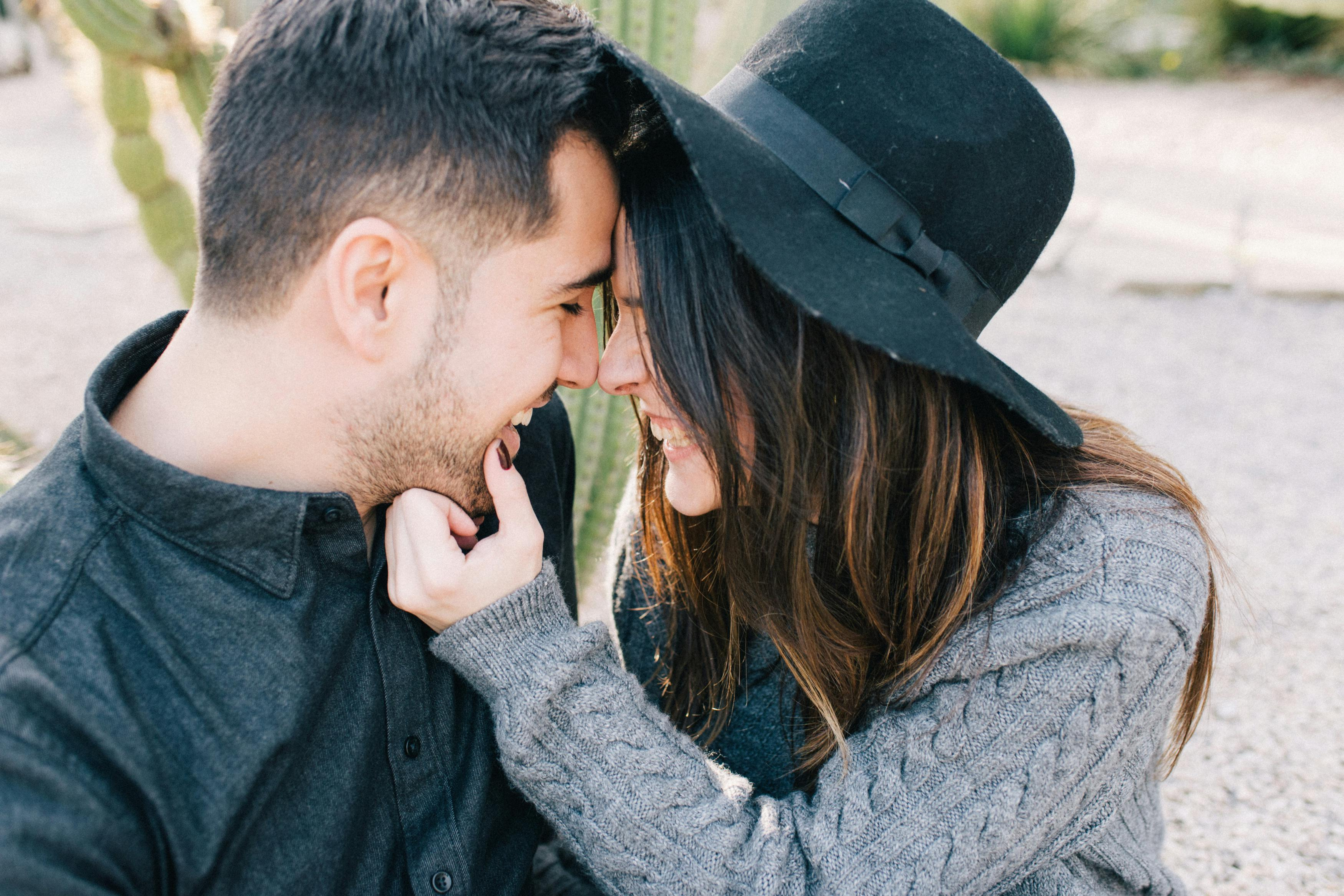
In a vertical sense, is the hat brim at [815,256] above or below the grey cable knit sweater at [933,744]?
above

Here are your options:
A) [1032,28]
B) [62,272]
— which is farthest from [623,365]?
[1032,28]

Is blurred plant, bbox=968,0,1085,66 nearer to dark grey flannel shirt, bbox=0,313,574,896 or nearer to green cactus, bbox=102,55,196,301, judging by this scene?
green cactus, bbox=102,55,196,301

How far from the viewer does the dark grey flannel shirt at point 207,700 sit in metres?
1.22

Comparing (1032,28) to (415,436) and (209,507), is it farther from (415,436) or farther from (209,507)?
(209,507)

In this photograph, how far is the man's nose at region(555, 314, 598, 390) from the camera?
1.80m

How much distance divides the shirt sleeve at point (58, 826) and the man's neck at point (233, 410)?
48 centimetres

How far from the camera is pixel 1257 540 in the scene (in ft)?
13.4

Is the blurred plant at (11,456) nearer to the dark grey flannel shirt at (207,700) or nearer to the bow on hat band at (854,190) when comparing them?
the dark grey flannel shirt at (207,700)

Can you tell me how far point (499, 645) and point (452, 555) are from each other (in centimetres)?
17

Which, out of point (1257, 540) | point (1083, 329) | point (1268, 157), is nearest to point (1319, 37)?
point (1268, 157)

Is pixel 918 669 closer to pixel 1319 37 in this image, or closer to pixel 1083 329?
pixel 1083 329

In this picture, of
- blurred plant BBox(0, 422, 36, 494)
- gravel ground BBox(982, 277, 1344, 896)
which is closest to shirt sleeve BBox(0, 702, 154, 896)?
blurred plant BBox(0, 422, 36, 494)

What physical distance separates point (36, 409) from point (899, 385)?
19.0ft

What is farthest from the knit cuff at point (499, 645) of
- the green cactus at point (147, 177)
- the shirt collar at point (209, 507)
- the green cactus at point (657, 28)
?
the green cactus at point (147, 177)
